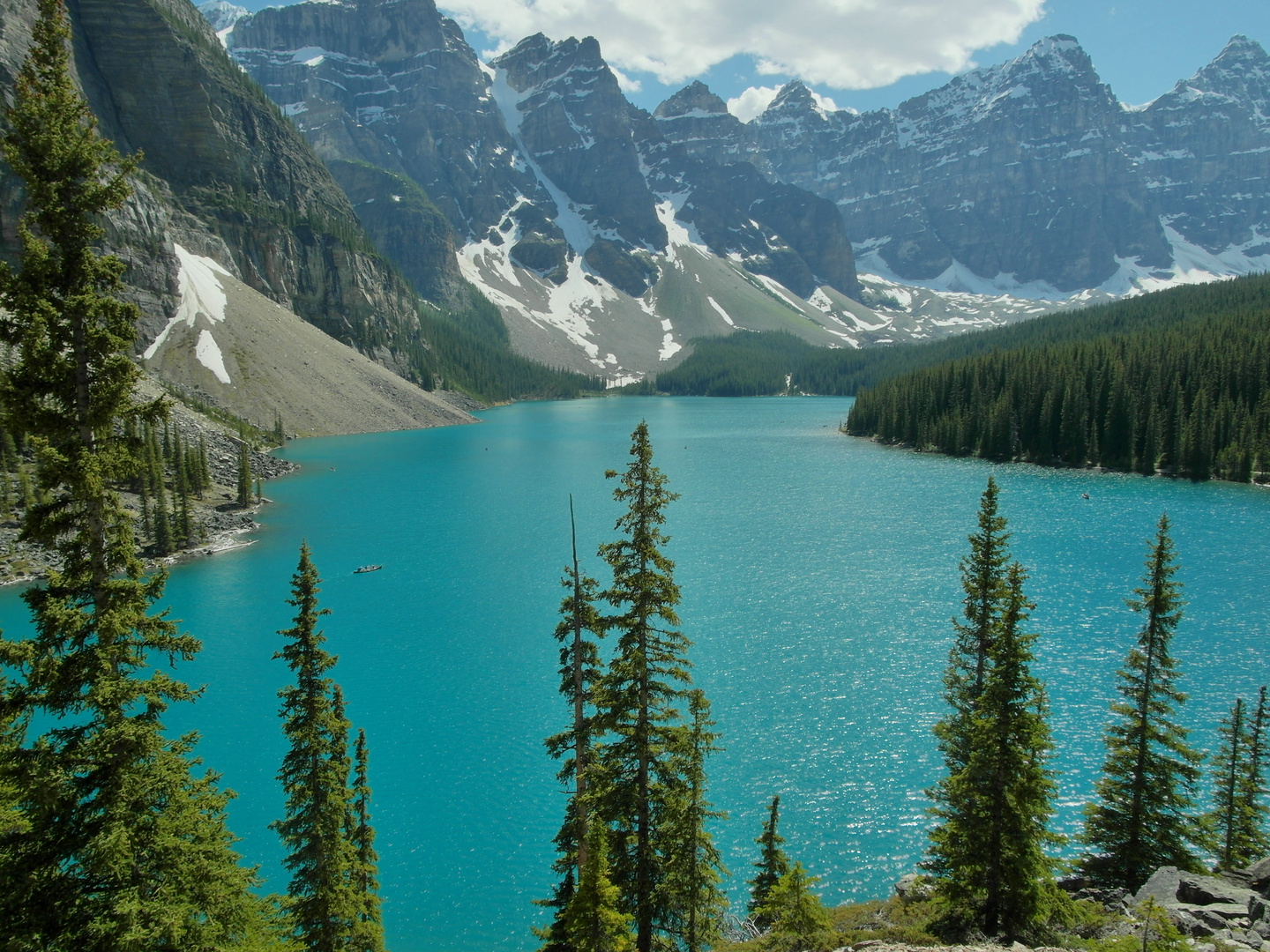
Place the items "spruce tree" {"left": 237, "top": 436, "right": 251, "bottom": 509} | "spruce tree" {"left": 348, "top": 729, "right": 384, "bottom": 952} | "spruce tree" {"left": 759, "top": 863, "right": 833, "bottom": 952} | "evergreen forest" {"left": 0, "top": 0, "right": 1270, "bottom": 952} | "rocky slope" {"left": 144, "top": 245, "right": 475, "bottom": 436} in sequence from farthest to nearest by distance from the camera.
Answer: "rocky slope" {"left": 144, "top": 245, "right": 475, "bottom": 436} → "spruce tree" {"left": 237, "top": 436, "right": 251, "bottom": 509} → "spruce tree" {"left": 348, "top": 729, "right": 384, "bottom": 952} → "spruce tree" {"left": 759, "top": 863, "right": 833, "bottom": 952} → "evergreen forest" {"left": 0, "top": 0, "right": 1270, "bottom": 952}

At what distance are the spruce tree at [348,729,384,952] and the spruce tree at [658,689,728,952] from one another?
6.48 m

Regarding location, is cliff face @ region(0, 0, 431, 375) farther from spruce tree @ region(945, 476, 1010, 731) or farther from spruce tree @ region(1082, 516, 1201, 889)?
spruce tree @ region(1082, 516, 1201, 889)

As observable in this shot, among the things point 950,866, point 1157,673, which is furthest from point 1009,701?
point 1157,673

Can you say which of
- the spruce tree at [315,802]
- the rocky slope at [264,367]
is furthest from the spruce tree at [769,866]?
the rocky slope at [264,367]

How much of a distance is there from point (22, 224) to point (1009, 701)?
2010 cm

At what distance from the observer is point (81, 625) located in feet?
32.1

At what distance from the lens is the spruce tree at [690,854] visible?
16031 millimetres

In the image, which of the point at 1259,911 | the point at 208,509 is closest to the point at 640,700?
the point at 1259,911

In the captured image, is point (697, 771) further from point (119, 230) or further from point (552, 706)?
point (119, 230)

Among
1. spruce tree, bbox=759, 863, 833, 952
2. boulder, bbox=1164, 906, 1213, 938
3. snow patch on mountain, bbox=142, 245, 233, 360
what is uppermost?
snow patch on mountain, bbox=142, 245, 233, 360

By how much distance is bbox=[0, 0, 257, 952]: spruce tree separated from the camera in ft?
31.0

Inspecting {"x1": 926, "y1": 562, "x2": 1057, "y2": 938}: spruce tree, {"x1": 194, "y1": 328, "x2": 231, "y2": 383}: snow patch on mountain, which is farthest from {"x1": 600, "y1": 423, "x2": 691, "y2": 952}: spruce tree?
{"x1": 194, "y1": 328, "x2": 231, "y2": 383}: snow patch on mountain

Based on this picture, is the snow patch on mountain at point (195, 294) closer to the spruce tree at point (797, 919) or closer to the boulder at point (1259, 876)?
the spruce tree at point (797, 919)

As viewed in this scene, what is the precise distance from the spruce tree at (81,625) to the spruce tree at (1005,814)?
15104 mm
